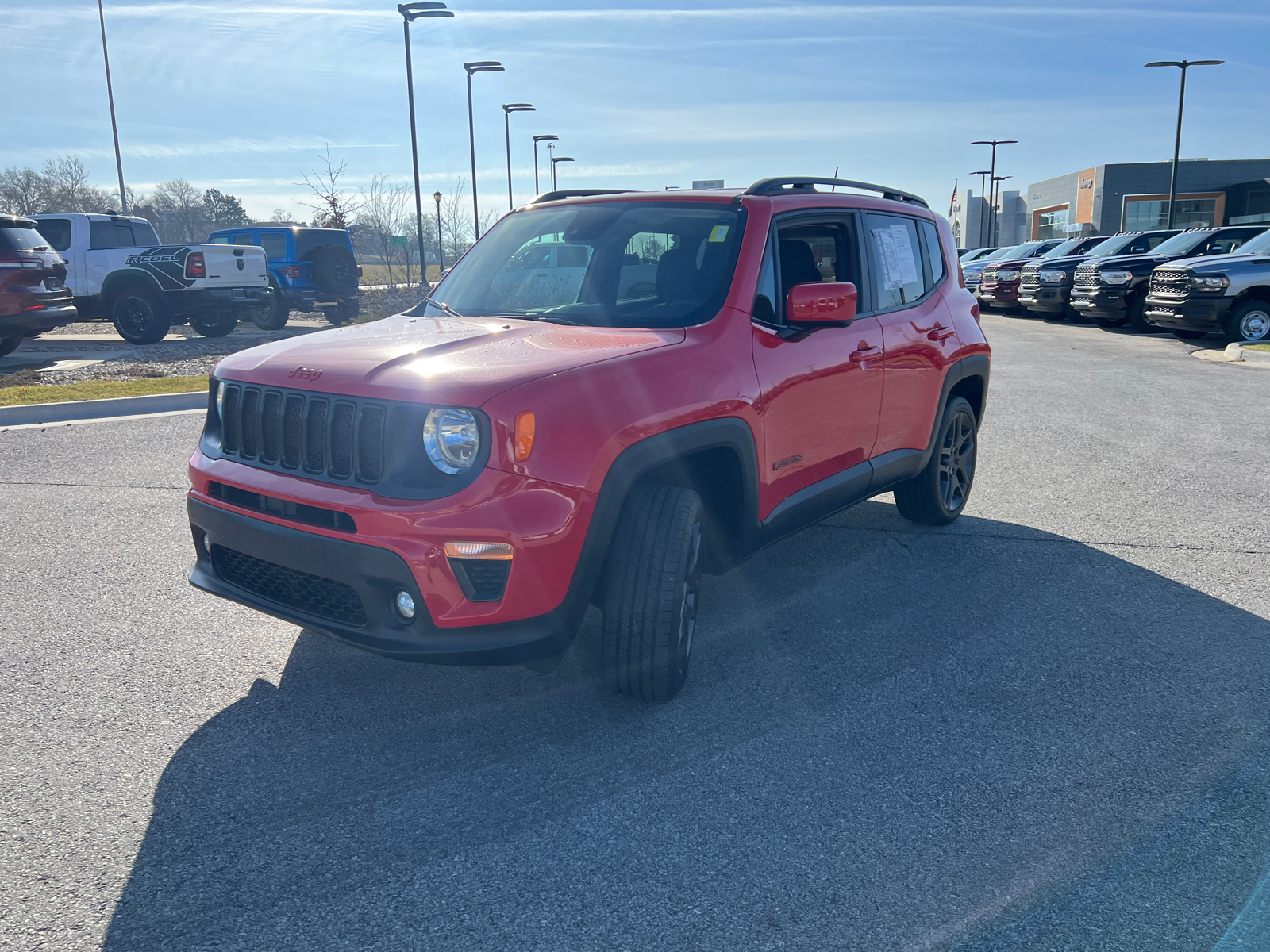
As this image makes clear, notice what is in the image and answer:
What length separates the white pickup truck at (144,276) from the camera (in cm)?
1570

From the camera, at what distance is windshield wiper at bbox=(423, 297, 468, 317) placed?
14.2ft

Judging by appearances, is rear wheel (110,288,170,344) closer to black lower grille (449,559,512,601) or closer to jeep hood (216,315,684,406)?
jeep hood (216,315,684,406)

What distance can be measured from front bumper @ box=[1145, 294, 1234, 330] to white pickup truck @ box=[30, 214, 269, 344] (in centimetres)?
1495

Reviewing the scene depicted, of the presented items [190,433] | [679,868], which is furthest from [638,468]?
[190,433]

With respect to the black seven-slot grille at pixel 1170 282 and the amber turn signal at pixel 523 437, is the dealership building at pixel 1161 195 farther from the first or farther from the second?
the amber turn signal at pixel 523 437

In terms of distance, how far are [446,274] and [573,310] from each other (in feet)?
3.30

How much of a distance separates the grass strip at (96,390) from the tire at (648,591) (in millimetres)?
8431

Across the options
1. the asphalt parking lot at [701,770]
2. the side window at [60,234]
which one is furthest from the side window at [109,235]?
the asphalt parking lot at [701,770]

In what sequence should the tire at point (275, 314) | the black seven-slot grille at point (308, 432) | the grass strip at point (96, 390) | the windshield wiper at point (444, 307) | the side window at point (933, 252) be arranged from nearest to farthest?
the black seven-slot grille at point (308, 432) → the windshield wiper at point (444, 307) → the side window at point (933, 252) → the grass strip at point (96, 390) → the tire at point (275, 314)

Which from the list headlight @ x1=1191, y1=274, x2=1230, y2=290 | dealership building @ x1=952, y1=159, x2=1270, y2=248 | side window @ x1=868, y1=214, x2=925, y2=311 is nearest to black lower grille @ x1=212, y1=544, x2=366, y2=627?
side window @ x1=868, y1=214, x2=925, y2=311

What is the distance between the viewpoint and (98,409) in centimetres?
972

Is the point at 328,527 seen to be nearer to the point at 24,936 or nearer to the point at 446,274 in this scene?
the point at 24,936

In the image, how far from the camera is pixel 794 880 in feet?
8.35

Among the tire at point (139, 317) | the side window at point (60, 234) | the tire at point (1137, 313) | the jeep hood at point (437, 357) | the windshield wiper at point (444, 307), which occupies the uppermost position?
the side window at point (60, 234)
